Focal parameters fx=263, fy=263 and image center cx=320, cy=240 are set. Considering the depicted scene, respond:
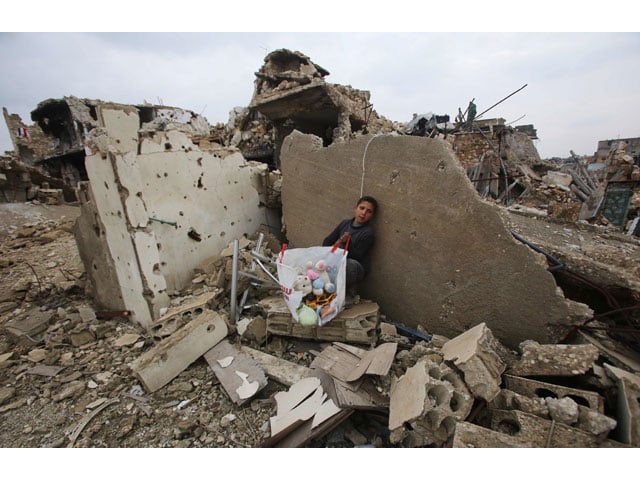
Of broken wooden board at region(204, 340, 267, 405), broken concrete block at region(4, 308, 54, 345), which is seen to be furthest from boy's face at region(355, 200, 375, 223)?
broken concrete block at region(4, 308, 54, 345)

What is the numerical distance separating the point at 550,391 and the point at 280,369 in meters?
1.92

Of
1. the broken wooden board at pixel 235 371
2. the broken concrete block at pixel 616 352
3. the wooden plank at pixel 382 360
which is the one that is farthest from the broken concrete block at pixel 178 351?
the broken concrete block at pixel 616 352

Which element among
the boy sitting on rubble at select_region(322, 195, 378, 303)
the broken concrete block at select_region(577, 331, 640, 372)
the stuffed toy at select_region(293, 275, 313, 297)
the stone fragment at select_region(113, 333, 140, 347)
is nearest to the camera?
the broken concrete block at select_region(577, 331, 640, 372)

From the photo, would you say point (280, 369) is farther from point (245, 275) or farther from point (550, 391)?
point (550, 391)

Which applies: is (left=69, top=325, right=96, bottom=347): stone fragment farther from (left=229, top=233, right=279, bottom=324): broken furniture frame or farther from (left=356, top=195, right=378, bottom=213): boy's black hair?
(left=356, top=195, right=378, bottom=213): boy's black hair

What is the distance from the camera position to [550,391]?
160 centimetres

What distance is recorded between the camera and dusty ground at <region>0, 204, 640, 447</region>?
192cm

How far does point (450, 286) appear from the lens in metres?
2.34

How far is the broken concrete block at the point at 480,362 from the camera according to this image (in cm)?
159

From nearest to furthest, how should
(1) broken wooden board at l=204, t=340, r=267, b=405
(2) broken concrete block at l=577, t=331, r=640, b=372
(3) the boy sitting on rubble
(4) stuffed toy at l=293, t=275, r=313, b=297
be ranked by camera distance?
(2) broken concrete block at l=577, t=331, r=640, b=372 → (1) broken wooden board at l=204, t=340, r=267, b=405 → (4) stuffed toy at l=293, t=275, r=313, b=297 → (3) the boy sitting on rubble

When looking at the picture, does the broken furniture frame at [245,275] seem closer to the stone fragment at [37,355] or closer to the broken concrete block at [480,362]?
the stone fragment at [37,355]

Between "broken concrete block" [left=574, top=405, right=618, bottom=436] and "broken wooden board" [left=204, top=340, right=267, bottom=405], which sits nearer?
"broken concrete block" [left=574, top=405, right=618, bottom=436]

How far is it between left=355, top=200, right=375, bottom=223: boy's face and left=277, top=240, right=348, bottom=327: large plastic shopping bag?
0.46 meters

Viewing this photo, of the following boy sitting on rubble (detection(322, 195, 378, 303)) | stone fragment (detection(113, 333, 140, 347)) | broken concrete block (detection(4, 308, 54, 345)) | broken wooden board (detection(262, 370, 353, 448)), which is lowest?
broken concrete block (detection(4, 308, 54, 345))
